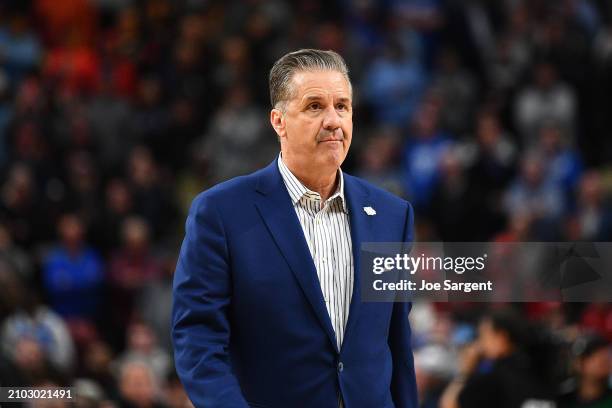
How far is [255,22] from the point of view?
13.3 meters

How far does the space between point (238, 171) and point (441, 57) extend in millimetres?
2952

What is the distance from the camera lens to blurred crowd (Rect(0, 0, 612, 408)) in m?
10.8

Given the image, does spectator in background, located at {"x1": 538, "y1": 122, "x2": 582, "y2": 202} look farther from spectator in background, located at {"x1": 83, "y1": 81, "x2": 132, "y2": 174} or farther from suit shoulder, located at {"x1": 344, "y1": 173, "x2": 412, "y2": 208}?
suit shoulder, located at {"x1": 344, "y1": 173, "x2": 412, "y2": 208}

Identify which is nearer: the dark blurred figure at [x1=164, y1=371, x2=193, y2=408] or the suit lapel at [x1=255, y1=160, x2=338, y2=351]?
the suit lapel at [x1=255, y1=160, x2=338, y2=351]

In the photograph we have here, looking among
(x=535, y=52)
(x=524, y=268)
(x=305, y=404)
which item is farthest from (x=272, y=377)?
(x=535, y=52)

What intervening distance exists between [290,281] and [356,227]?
34 cm

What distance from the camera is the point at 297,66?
396cm

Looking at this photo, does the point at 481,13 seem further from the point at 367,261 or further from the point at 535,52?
the point at 367,261

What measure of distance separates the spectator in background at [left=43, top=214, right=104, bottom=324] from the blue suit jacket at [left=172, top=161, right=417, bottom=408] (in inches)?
287

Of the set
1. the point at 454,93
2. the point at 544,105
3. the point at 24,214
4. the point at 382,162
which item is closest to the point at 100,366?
the point at 24,214

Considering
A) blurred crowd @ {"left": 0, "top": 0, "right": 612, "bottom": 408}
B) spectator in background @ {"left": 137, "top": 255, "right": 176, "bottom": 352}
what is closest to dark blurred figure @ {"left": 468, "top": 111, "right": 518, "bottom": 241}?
blurred crowd @ {"left": 0, "top": 0, "right": 612, "bottom": 408}

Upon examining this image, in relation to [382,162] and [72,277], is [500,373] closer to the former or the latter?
[382,162]

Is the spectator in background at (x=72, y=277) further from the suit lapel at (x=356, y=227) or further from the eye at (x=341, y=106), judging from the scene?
the eye at (x=341, y=106)

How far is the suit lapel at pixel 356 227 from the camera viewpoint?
3.90 metres
